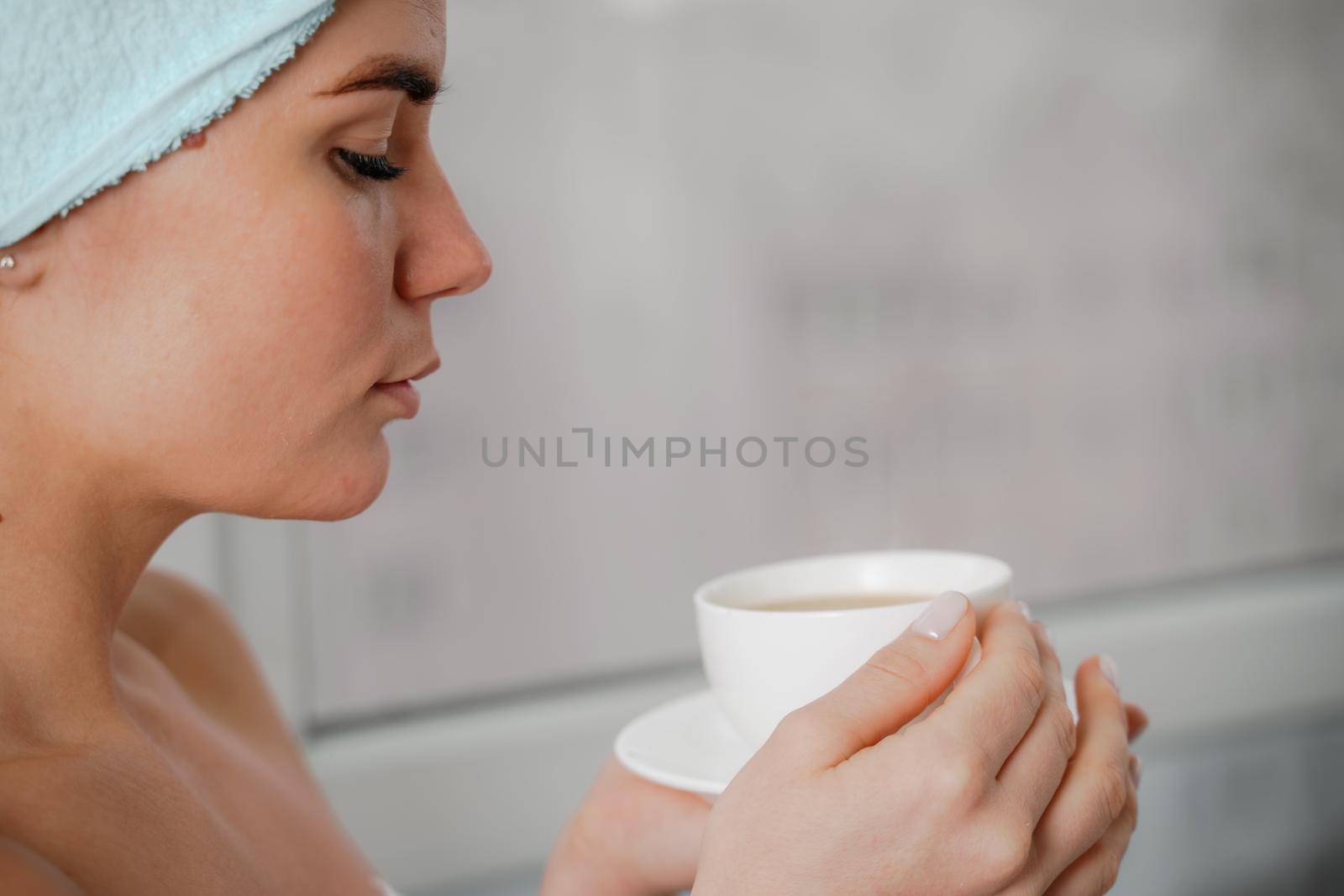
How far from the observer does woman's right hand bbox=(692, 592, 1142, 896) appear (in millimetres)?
491

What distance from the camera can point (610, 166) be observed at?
3.79 ft

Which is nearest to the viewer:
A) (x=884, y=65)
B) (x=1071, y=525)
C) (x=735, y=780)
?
(x=735, y=780)

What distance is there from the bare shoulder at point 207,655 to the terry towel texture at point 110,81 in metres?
0.41

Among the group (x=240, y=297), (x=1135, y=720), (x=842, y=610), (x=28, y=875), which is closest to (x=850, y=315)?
(x=1135, y=720)

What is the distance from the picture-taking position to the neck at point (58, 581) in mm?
577

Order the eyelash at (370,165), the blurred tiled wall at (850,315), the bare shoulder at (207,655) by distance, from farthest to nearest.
A: 1. the blurred tiled wall at (850,315)
2. the bare shoulder at (207,655)
3. the eyelash at (370,165)

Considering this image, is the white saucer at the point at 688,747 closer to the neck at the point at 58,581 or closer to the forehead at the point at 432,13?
the neck at the point at 58,581

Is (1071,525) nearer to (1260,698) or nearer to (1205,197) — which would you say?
(1260,698)

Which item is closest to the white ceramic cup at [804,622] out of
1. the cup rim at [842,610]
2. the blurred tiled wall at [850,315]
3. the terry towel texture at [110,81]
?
the cup rim at [842,610]

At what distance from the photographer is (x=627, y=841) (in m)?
0.75

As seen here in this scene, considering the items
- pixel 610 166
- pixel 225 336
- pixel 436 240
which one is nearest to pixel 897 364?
pixel 610 166

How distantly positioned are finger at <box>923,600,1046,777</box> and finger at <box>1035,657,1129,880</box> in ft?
0.15

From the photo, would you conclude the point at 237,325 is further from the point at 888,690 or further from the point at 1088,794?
the point at 1088,794

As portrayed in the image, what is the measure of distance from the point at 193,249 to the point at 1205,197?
4.30 feet
